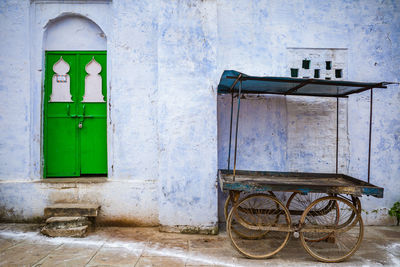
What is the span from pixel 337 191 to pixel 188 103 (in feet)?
8.05

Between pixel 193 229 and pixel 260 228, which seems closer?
pixel 260 228

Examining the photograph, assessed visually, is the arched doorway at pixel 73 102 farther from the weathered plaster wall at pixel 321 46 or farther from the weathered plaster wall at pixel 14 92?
the weathered plaster wall at pixel 321 46

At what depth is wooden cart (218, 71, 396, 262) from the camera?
3.52m

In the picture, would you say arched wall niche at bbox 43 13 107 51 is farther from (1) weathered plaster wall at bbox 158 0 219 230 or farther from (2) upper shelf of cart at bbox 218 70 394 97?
(2) upper shelf of cart at bbox 218 70 394 97

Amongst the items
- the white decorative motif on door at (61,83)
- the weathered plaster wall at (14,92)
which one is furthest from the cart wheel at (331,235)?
the weathered plaster wall at (14,92)

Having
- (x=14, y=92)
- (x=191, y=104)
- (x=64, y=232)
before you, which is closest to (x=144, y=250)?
(x=64, y=232)

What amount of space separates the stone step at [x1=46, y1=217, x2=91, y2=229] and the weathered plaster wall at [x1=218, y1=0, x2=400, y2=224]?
2448 mm

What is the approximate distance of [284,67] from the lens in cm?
488

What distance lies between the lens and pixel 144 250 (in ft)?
12.3

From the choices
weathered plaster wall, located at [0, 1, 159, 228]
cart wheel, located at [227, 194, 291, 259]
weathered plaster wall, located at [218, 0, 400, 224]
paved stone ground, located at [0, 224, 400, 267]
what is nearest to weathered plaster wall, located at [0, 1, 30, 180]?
weathered plaster wall, located at [0, 1, 159, 228]

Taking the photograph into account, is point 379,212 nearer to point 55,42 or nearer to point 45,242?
point 45,242

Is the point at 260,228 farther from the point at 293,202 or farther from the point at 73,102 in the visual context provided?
the point at 73,102

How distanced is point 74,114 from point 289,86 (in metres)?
3.64

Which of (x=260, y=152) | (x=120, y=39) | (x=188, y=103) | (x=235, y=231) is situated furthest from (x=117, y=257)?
(x=120, y=39)
